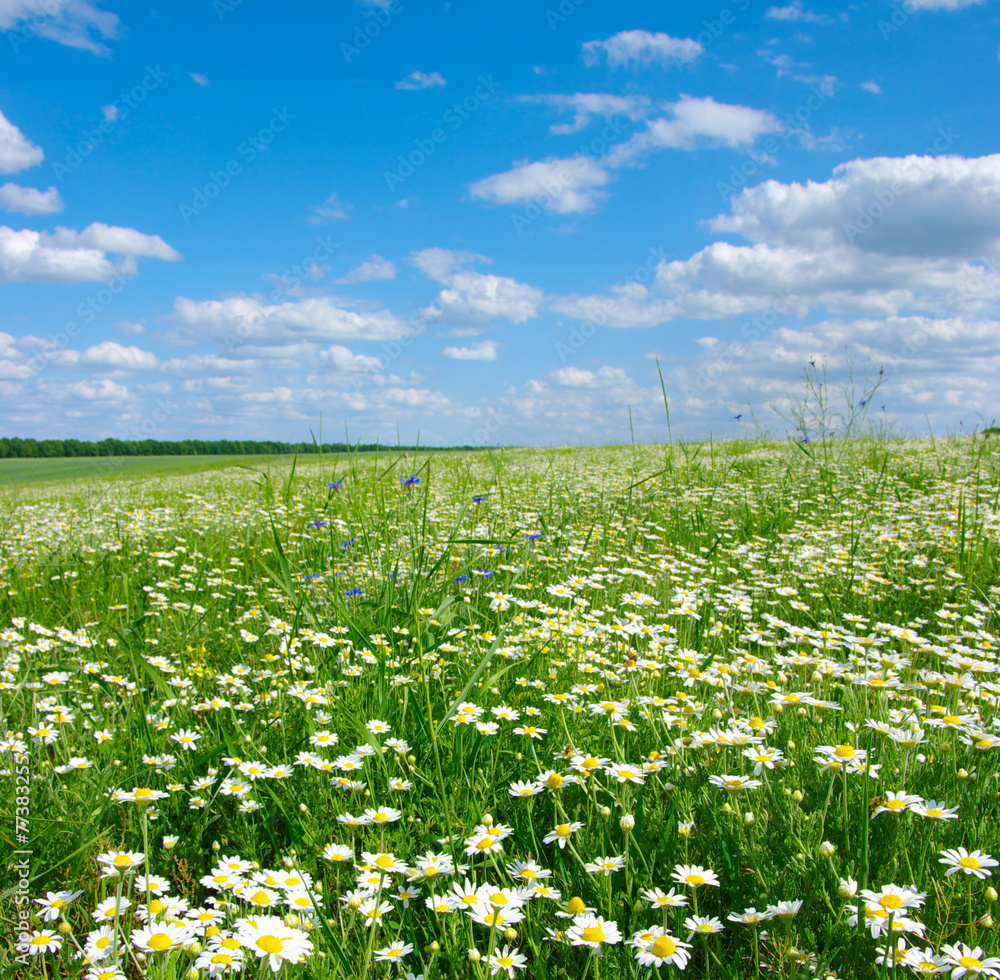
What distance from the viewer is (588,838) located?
Answer: 181 cm

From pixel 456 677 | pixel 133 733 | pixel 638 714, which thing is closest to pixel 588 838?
pixel 638 714

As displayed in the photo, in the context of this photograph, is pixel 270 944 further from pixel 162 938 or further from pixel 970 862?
pixel 970 862

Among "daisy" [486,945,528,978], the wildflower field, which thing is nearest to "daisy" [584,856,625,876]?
the wildflower field

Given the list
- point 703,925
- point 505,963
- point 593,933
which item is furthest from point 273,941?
point 703,925

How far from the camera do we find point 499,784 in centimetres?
219

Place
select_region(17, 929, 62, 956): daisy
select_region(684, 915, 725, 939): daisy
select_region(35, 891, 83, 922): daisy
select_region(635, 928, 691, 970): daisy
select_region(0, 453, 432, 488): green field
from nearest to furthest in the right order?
select_region(635, 928, 691, 970): daisy, select_region(684, 915, 725, 939): daisy, select_region(17, 929, 62, 956): daisy, select_region(35, 891, 83, 922): daisy, select_region(0, 453, 432, 488): green field

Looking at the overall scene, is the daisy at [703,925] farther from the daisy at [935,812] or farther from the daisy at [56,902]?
the daisy at [56,902]

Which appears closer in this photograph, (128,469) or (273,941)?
(273,941)

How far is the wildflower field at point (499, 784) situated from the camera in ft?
4.84

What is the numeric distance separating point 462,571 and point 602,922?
11.1 feet

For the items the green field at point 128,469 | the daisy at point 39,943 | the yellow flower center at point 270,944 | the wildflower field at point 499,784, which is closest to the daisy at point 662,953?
the wildflower field at point 499,784

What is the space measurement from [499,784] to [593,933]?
0.88 m

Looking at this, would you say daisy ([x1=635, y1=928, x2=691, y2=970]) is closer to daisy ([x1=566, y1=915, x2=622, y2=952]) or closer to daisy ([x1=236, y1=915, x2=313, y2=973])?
daisy ([x1=566, y1=915, x2=622, y2=952])

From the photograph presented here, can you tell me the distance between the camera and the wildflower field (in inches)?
58.1
